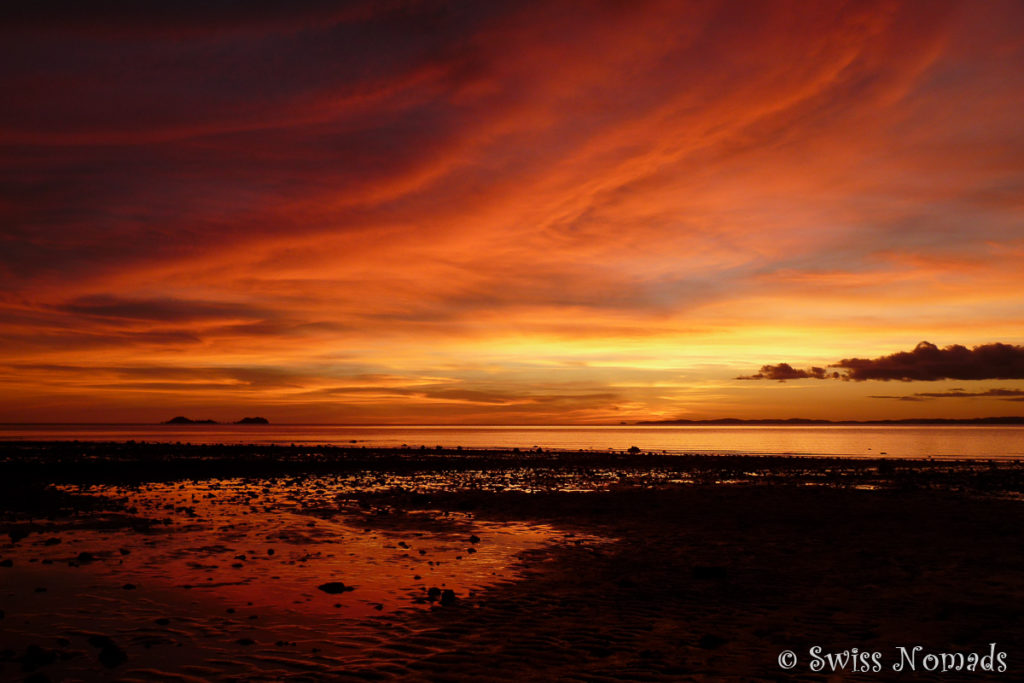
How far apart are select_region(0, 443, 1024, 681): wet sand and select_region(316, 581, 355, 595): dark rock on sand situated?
0.08m

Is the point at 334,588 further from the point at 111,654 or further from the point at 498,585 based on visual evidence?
the point at 111,654

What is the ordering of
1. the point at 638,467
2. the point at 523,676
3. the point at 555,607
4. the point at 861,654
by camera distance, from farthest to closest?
1. the point at 638,467
2. the point at 555,607
3. the point at 861,654
4. the point at 523,676

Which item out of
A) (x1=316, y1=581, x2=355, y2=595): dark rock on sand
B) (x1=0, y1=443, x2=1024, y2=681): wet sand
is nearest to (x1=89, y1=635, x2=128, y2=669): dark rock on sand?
(x1=0, y1=443, x2=1024, y2=681): wet sand

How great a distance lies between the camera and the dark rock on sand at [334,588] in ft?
43.6

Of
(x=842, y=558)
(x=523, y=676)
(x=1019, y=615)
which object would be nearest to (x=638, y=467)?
(x=842, y=558)

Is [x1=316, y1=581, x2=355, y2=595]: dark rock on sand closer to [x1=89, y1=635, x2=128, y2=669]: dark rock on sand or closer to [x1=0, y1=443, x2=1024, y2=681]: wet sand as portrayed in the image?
[x1=0, y1=443, x2=1024, y2=681]: wet sand

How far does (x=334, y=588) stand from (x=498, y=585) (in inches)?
136

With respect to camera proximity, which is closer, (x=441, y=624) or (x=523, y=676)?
(x=523, y=676)

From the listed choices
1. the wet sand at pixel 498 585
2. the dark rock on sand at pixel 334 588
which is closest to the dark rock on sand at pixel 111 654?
the wet sand at pixel 498 585

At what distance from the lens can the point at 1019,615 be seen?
1138 cm

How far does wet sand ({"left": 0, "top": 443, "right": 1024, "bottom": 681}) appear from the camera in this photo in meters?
9.39

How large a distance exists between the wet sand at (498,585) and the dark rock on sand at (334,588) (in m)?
0.08

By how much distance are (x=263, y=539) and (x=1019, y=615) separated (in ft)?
59.7

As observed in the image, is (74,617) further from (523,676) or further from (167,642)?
(523,676)
